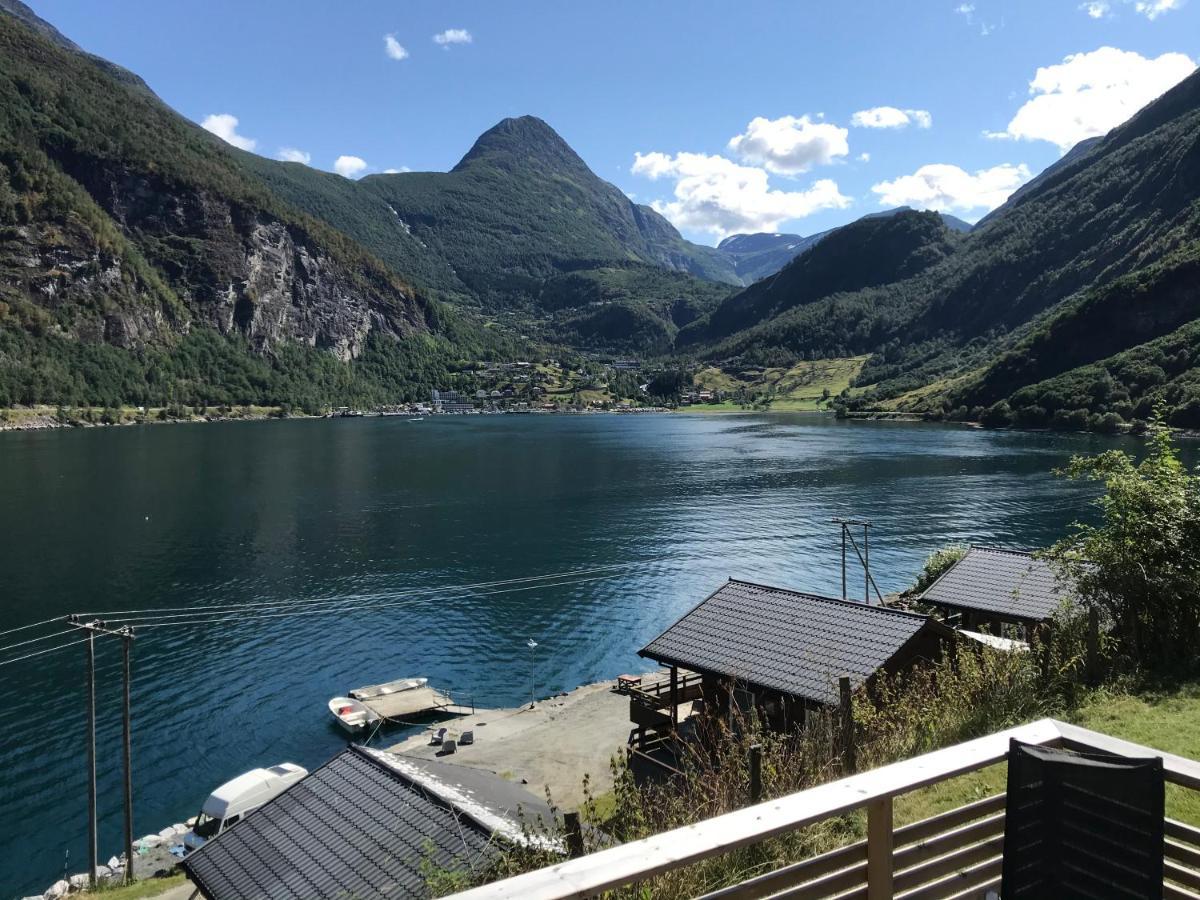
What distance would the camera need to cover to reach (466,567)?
197 feet

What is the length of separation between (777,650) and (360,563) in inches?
1803

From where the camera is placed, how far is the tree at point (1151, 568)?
38.8ft

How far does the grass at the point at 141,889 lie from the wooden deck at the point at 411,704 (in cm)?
1192

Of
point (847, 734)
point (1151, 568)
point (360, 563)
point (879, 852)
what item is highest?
point (879, 852)

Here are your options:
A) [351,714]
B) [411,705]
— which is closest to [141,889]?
[351,714]

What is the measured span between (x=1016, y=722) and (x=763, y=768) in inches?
150

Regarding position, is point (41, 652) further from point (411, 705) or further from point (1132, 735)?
point (1132, 735)

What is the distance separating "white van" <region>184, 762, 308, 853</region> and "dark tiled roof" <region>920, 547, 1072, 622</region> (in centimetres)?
2328

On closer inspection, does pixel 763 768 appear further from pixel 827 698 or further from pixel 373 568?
pixel 373 568

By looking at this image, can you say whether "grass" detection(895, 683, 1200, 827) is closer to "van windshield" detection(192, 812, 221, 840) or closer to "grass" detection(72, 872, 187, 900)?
"grass" detection(72, 872, 187, 900)

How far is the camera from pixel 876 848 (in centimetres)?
371

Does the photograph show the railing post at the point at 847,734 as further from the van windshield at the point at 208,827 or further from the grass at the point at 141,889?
the van windshield at the point at 208,827

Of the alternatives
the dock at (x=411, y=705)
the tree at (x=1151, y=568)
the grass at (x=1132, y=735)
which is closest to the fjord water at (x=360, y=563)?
the dock at (x=411, y=705)

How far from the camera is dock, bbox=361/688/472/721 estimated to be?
1366 inches
